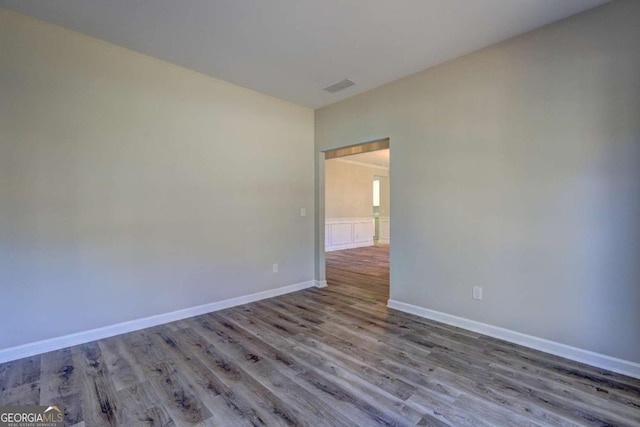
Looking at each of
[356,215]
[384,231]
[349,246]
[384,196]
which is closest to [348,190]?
[356,215]

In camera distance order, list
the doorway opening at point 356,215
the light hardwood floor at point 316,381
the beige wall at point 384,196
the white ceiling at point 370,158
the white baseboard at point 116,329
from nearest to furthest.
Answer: the light hardwood floor at point 316,381 → the white baseboard at point 116,329 → the doorway opening at point 356,215 → the white ceiling at point 370,158 → the beige wall at point 384,196

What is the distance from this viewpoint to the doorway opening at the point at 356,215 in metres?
6.51

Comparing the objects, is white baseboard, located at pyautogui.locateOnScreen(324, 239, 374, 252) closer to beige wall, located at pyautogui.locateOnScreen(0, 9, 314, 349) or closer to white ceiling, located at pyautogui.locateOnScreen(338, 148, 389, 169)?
white ceiling, located at pyautogui.locateOnScreen(338, 148, 389, 169)

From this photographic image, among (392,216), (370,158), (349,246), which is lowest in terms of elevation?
(349,246)

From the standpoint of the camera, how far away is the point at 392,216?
3.65 meters

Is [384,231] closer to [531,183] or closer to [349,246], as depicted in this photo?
[349,246]

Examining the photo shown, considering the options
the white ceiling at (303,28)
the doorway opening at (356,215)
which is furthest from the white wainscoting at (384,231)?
the white ceiling at (303,28)

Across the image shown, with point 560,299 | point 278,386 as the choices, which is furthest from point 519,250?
point 278,386

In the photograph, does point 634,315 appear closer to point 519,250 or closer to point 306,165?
point 519,250

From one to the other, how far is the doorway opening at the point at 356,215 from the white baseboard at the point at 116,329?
223 centimetres

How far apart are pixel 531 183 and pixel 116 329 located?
159 inches

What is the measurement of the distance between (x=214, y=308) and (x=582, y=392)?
133 inches

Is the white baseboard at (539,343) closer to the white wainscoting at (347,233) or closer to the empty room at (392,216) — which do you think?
the empty room at (392,216)

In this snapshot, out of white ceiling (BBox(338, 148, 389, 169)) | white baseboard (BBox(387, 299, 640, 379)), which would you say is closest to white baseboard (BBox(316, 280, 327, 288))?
white baseboard (BBox(387, 299, 640, 379))
